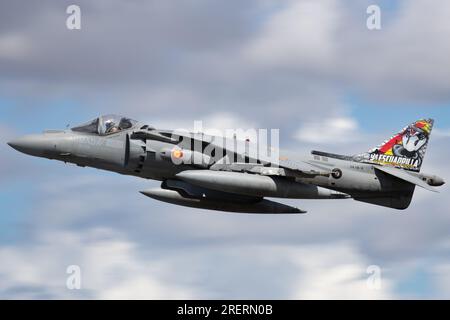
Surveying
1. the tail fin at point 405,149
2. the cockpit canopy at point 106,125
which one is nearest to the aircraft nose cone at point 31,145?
the cockpit canopy at point 106,125

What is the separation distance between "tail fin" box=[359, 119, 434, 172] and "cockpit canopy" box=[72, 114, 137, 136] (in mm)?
8871

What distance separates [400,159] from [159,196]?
9.06 meters

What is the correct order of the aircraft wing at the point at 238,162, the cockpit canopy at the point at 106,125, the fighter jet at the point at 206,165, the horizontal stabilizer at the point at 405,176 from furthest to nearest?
the horizontal stabilizer at the point at 405,176 → the cockpit canopy at the point at 106,125 → the aircraft wing at the point at 238,162 → the fighter jet at the point at 206,165

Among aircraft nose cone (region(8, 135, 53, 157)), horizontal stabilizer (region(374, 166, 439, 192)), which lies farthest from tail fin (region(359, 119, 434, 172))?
aircraft nose cone (region(8, 135, 53, 157))

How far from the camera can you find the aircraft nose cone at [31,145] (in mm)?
36906

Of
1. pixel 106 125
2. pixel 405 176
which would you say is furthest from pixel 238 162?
pixel 405 176

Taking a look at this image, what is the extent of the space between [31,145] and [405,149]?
1374 cm

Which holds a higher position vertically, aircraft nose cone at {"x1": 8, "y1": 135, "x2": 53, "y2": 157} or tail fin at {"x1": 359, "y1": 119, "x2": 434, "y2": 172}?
tail fin at {"x1": 359, "y1": 119, "x2": 434, "y2": 172}

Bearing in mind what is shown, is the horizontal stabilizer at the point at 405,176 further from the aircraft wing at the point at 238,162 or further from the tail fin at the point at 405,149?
the aircraft wing at the point at 238,162

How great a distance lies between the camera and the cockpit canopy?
37.4 m

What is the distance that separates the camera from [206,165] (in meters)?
37.5

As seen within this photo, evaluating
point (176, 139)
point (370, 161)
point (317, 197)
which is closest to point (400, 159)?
point (370, 161)

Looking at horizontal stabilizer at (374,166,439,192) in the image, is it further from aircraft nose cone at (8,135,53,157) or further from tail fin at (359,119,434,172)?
aircraft nose cone at (8,135,53,157)

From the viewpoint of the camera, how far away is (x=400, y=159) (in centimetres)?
4006
